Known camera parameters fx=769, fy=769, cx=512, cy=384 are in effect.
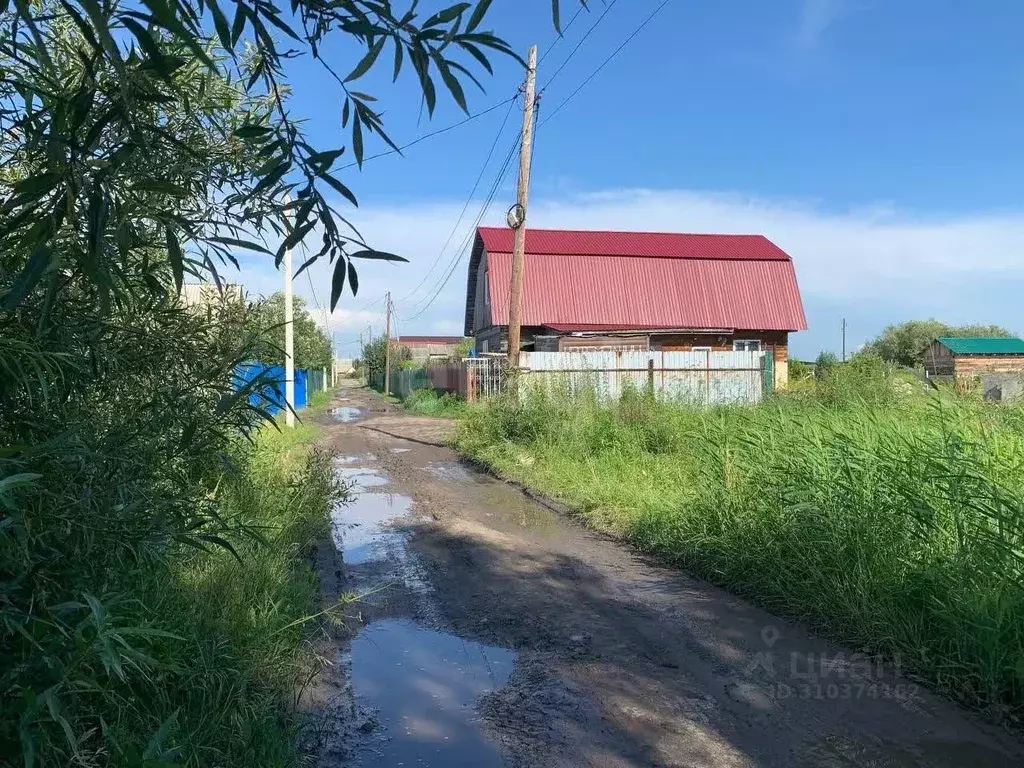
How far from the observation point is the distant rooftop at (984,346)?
38594 mm

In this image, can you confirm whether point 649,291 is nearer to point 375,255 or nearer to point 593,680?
point 593,680

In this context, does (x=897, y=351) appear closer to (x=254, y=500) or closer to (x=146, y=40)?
(x=254, y=500)

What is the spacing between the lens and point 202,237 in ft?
7.88

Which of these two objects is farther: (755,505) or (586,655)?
(755,505)

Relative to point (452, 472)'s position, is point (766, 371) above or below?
above

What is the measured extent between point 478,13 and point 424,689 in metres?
3.88

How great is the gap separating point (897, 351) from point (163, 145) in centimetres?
6351

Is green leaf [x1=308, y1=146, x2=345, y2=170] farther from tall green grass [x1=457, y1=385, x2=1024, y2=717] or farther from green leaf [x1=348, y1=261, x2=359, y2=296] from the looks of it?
tall green grass [x1=457, y1=385, x2=1024, y2=717]

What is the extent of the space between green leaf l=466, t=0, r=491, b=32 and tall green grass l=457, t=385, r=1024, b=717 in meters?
4.05

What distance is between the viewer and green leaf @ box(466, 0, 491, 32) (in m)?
1.79

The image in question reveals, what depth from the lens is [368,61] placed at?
1950 millimetres

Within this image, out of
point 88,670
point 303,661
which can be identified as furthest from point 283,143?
point 303,661

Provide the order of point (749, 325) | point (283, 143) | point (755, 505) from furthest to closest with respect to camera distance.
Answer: point (749, 325)
point (755, 505)
point (283, 143)

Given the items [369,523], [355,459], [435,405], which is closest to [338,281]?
[369,523]
